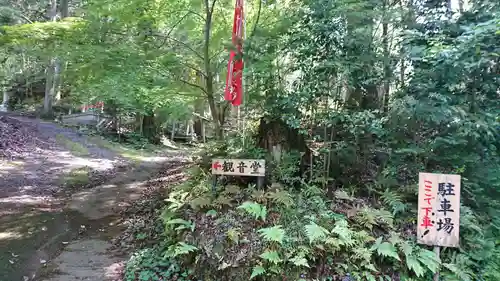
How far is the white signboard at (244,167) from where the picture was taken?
5805 mm

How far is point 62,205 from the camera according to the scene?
28.3 ft

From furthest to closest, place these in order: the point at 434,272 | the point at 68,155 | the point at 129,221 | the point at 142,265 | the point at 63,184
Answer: the point at 68,155
the point at 63,184
the point at 129,221
the point at 142,265
the point at 434,272

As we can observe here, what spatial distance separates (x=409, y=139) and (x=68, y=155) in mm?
12815

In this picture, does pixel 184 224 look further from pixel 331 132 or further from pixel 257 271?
pixel 331 132

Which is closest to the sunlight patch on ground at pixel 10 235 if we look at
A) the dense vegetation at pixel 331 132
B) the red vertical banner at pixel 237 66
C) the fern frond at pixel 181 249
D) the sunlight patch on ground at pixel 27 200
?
the sunlight patch on ground at pixel 27 200

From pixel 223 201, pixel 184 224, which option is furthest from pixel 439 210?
pixel 184 224

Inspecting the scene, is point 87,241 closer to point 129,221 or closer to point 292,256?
point 129,221

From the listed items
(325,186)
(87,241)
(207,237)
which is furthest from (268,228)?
(87,241)

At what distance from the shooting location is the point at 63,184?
1048 cm

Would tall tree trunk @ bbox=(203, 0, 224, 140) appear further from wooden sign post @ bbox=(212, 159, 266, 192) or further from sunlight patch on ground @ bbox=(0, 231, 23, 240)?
sunlight patch on ground @ bbox=(0, 231, 23, 240)

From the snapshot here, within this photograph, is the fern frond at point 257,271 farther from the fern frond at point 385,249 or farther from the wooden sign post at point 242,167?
the wooden sign post at point 242,167

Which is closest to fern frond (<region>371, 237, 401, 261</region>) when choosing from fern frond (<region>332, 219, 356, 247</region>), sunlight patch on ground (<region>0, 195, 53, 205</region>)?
fern frond (<region>332, 219, 356, 247</region>)

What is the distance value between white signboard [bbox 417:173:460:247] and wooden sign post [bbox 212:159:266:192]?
Answer: 7.53 ft

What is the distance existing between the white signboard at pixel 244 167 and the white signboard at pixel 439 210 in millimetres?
2281
